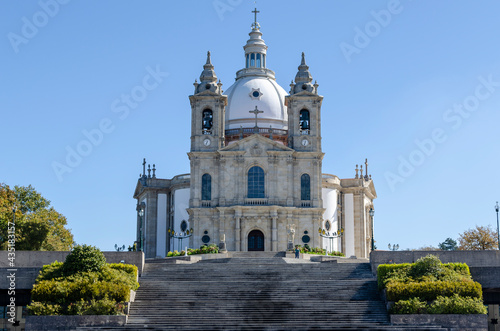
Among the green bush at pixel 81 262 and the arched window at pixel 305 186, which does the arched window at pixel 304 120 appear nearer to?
the arched window at pixel 305 186

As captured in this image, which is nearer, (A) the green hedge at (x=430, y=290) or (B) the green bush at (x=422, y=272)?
(A) the green hedge at (x=430, y=290)

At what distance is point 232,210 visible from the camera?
6488cm

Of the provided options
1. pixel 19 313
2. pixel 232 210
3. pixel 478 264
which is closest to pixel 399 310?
pixel 478 264

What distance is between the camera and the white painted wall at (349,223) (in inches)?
2847

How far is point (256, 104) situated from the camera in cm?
7475

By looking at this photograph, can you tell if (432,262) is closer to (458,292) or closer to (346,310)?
(458,292)

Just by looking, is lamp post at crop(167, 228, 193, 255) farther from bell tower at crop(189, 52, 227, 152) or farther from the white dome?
the white dome

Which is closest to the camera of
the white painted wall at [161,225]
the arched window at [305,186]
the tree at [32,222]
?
the tree at [32,222]

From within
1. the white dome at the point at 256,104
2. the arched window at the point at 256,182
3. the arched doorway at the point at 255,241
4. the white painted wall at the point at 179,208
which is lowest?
the arched doorway at the point at 255,241

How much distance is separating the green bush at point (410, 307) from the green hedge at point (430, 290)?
0.49 m

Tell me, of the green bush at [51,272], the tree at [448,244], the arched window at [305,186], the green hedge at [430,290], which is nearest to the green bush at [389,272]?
the green hedge at [430,290]

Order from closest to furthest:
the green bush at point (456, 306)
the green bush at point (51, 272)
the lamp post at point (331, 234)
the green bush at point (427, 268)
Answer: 1. the green bush at point (456, 306)
2. the green bush at point (427, 268)
3. the green bush at point (51, 272)
4. the lamp post at point (331, 234)

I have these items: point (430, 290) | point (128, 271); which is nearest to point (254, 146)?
point (128, 271)

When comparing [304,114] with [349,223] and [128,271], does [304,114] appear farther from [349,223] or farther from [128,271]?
[128,271]
